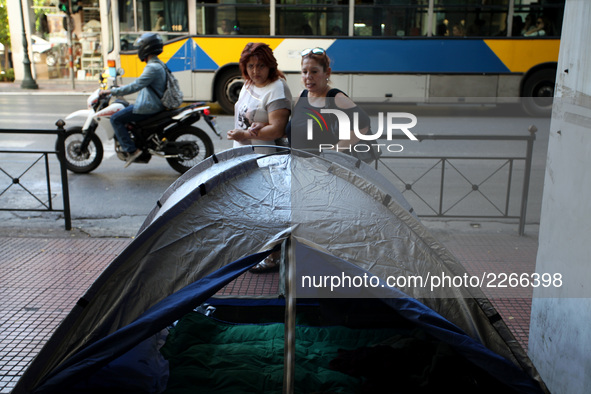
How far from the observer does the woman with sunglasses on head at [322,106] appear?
413 centimetres

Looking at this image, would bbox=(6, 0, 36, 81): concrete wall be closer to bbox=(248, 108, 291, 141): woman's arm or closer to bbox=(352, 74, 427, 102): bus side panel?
bbox=(352, 74, 427, 102): bus side panel

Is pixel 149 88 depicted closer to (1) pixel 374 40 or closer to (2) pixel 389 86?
(1) pixel 374 40

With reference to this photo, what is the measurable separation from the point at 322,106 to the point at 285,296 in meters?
1.69

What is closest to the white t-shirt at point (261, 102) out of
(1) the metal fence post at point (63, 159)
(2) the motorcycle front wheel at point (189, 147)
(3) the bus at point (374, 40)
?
(1) the metal fence post at point (63, 159)

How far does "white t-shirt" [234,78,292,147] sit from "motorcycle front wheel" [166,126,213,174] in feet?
11.4

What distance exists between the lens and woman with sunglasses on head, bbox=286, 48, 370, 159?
413cm

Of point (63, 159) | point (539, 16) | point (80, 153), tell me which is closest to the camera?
point (63, 159)

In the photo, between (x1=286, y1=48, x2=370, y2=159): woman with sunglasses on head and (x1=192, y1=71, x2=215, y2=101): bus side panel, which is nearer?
(x1=286, y1=48, x2=370, y2=159): woman with sunglasses on head

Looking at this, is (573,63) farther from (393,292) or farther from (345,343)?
(345,343)

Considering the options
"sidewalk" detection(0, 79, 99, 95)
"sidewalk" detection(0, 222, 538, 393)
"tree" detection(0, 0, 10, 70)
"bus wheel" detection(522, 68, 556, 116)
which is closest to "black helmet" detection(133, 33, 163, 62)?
"sidewalk" detection(0, 222, 538, 393)

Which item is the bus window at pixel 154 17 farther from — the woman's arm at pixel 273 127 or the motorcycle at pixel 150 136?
the woman's arm at pixel 273 127

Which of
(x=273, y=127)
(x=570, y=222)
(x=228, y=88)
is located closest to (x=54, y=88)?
(x=228, y=88)

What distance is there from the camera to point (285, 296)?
296 cm

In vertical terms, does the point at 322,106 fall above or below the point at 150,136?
above
